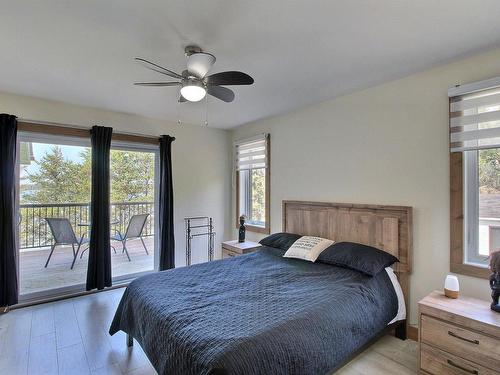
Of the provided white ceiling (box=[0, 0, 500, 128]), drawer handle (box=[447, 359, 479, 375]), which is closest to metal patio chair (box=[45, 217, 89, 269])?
white ceiling (box=[0, 0, 500, 128])

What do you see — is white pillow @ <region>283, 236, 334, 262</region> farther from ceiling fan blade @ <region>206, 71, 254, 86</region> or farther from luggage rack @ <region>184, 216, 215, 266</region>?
luggage rack @ <region>184, 216, 215, 266</region>

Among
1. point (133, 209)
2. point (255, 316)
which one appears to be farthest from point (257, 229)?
point (255, 316)

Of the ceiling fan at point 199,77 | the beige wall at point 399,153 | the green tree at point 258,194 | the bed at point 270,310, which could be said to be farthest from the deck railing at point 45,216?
the beige wall at point 399,153

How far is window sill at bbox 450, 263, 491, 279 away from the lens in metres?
2.11

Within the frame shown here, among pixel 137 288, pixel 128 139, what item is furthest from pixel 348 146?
pixel 128 139

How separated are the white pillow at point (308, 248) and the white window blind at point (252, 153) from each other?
150cm

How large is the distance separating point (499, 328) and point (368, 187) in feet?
5.04

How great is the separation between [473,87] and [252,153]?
2896mm

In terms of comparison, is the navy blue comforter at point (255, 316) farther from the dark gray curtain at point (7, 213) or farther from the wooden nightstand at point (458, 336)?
the dark gray curtain at point (7, 213)

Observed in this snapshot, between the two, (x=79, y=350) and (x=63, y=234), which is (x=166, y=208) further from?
(x=79, y=350)

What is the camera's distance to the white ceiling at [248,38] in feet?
5.31

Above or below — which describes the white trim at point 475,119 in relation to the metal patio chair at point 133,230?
above

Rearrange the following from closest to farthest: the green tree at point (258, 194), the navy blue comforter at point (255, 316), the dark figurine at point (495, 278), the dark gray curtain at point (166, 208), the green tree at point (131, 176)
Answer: the navy blue comforter at point (255, 316)
the dark figurine at point (495, 278)
the green tree at point (131, 176)
the dark gray curtain at point (166, 208)
the green tree at point (258, 194)

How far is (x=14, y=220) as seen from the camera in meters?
3.16
